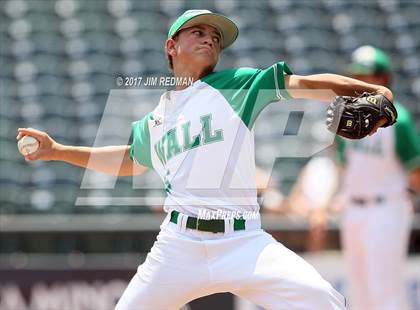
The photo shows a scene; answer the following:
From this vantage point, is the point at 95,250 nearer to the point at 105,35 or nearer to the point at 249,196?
the point at 105,35

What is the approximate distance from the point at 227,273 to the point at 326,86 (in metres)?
0.88

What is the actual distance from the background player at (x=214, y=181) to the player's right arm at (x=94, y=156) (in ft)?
0.77

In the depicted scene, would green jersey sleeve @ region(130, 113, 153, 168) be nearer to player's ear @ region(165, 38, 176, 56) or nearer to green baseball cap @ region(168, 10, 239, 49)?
player's ear @ region(165, 38, 176, 56)

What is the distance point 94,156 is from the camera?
4.44 metres

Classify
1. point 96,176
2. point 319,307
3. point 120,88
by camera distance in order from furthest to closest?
point 120,88, point 96,176, point 319,307

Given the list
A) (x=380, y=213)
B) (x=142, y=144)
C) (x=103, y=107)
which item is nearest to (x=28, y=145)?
(x=142, y=144)

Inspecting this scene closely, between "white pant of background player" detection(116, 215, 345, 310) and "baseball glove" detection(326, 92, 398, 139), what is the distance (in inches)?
22.3

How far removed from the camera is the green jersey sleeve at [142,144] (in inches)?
166

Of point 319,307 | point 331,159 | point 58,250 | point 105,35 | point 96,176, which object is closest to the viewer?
point 319,307

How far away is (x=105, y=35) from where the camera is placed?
37.0 ft

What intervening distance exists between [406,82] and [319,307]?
761 centimetres

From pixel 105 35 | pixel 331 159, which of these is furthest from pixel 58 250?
pixel 105 35

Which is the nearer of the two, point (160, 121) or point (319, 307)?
point (319, 307)

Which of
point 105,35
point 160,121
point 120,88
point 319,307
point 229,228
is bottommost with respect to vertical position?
point 319,307
